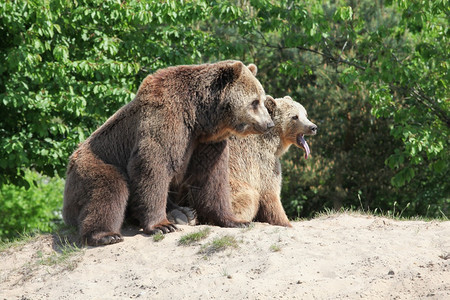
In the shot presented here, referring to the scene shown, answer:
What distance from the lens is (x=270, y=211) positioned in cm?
806

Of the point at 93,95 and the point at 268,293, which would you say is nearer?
the point at 268,293

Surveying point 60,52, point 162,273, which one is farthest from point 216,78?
point 60,52

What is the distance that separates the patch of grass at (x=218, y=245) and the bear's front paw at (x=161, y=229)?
2.08 feet

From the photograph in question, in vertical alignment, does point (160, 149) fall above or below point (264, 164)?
above

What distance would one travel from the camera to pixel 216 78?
7.24 m

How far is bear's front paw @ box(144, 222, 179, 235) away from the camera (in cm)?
672

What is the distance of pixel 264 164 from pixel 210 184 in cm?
120

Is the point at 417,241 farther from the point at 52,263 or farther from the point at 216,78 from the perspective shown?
the point at 52,263

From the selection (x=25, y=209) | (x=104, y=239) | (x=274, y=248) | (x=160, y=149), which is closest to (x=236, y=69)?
Result: (x=160, y=149)

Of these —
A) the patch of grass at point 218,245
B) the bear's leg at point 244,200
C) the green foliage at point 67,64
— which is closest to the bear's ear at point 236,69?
the bear's leg at point 244,200

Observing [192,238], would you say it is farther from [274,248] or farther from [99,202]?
[99,202]

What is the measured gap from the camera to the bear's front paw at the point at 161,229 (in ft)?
22.1

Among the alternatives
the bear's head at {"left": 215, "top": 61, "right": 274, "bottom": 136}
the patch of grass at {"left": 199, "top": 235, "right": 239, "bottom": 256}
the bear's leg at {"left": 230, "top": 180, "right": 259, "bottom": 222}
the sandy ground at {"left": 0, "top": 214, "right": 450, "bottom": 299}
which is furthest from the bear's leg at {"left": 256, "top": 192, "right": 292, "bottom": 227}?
the patch of grass at {"left": 199, "top": 235, "right": 239, "bottom": 256}

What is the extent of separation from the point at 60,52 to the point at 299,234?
6338 millimetres
